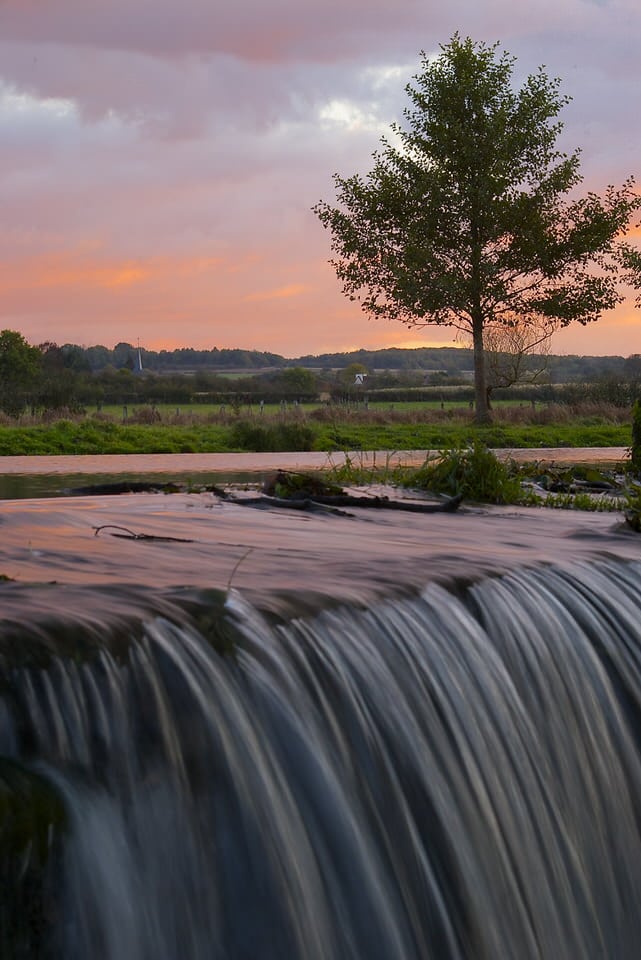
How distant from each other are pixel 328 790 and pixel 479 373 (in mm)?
32414

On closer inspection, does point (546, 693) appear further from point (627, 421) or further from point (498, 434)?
point (627, 421)

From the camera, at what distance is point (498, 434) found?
27078 mm

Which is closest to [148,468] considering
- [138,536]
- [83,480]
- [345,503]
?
[83,480]

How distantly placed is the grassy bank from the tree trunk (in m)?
0.50

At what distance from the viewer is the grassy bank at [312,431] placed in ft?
71.9

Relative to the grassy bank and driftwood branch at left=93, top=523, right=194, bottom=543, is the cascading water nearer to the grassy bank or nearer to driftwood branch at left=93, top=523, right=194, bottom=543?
driftwood branch at left=93, top=523, right=194, bottom=543

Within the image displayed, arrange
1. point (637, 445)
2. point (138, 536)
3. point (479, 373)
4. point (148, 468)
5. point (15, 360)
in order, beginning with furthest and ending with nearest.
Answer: point (15, 360) → point (479, 373) → point (148, 468) → point (637, 445) → point (138, 536)

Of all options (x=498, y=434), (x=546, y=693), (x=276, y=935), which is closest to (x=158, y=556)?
(x=546, y=693)

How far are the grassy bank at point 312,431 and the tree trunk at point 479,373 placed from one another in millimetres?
498

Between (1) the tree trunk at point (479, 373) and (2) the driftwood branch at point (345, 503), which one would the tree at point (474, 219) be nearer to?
(1) the tree trunk at point (479, 373)

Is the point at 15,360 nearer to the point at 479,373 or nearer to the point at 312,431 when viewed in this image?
the point at 479,373

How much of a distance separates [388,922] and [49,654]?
1.15 metres

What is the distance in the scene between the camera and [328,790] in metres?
3.43

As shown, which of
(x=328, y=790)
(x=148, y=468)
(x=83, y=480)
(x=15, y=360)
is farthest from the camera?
(x=15, y=360)
